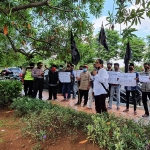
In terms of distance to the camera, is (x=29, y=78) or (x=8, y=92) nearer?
(x=8, y=92)

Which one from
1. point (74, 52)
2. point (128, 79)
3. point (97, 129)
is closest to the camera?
point (97, 129)

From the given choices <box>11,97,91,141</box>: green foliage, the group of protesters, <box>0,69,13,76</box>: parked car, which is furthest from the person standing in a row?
<box>0,69,13,76</box>: parked car

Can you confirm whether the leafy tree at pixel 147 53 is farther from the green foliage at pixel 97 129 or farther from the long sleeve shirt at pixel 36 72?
the green foliage at pixel 97 129

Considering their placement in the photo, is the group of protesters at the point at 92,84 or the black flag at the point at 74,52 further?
the black flag at the point at 74,52

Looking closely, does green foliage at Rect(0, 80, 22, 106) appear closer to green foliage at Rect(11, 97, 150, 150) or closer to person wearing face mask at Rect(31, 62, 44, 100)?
person wearing face mask at Rect(31, 62, 44, 100)

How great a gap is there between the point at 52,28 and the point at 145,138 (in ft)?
18.0

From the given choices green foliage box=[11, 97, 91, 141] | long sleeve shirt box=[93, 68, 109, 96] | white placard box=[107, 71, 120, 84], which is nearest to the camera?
green foliage box=[11, 97, 91, 141]

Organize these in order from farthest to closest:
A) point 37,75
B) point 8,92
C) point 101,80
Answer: point 37,75
point 8,92
point 101,80

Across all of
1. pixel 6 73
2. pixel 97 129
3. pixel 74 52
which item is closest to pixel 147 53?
pixel 6 73

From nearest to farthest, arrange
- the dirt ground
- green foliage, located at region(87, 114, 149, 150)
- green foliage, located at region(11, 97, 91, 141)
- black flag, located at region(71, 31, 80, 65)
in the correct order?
green foliage, located at region(87, 114, 149, 150)
the dirt ground
green foliage, located at region(11, 97, 91, 141)
black flag, located at region(71, 31, 80, 65)

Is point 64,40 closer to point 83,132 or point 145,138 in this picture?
point 83,132

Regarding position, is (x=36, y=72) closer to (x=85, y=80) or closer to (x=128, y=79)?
(x=85, y=80)

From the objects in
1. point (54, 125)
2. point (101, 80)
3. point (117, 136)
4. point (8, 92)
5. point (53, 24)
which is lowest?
point (54, 125)

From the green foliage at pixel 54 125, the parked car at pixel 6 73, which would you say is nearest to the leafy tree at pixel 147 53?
the parked car at pixel 6 73
